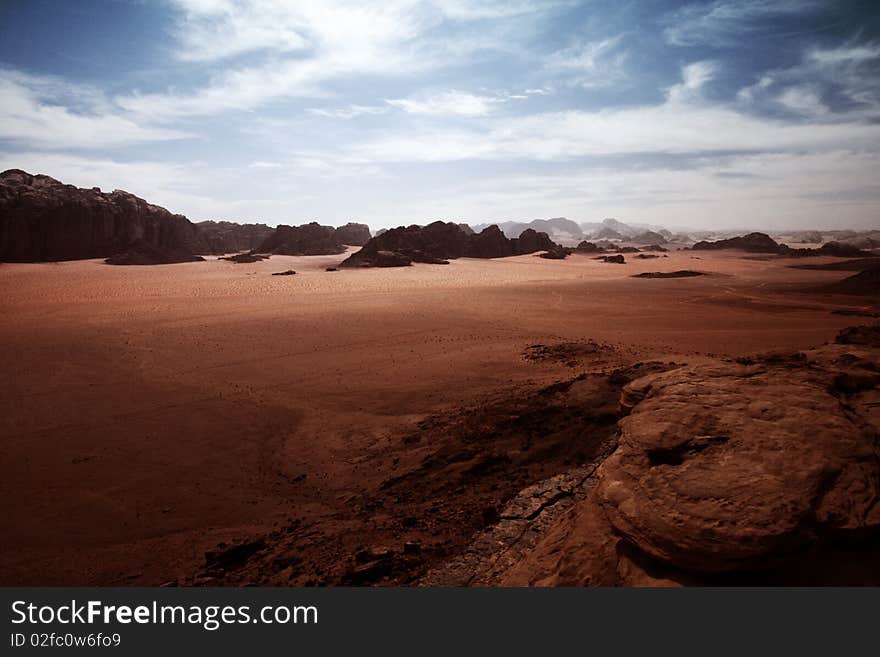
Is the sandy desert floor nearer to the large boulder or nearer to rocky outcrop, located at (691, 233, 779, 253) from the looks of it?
the large boulder

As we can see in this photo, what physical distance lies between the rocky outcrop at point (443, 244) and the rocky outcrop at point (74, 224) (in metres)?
21.9

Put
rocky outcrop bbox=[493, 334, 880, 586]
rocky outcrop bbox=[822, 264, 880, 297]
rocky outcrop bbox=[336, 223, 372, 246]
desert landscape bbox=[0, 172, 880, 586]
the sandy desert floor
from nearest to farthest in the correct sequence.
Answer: rocky outcrop bbox=[493, 334, 880, 586]
desert landscape bbox=[0, 172, 880, 586]
the sandy desert floor
rocky outcrop bbox=[822, 264, 880, 297]
rocky outcrop bbox=[336, 223, 372, 246]

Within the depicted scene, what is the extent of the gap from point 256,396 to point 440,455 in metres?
4.85

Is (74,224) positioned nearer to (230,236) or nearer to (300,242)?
(300,242)

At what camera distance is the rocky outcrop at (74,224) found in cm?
4094

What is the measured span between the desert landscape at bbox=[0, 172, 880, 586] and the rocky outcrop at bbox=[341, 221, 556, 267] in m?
34.6

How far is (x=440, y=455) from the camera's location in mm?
6488

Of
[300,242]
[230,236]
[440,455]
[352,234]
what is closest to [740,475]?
[440,455]

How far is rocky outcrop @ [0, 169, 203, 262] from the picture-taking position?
4094 cm

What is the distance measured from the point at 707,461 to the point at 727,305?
19.6 metres

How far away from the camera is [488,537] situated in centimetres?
437

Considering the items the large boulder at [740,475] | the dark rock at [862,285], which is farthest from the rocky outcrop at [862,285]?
the large boulder at [740,475]

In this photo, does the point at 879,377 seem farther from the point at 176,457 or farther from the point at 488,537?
the point at 176,457

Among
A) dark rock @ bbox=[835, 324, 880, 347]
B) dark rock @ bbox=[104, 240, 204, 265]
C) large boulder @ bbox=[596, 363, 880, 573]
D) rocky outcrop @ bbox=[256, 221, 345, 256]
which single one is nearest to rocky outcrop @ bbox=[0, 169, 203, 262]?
Result: dark rock @ bbox=[104, 240, 204, 265]
